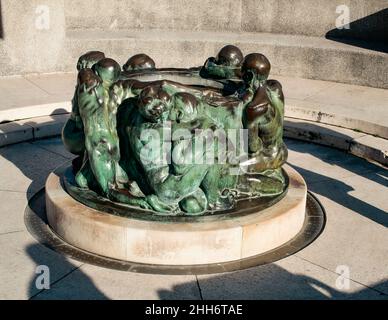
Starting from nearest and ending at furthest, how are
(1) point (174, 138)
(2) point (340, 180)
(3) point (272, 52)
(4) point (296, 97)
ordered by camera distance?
(1) point (174, 138) → (2) point (340, 180) → (4) point (296, 97) → (3) point (272, 52)

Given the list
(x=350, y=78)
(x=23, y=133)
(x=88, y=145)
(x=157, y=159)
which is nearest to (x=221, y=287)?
(x=157, y=159)

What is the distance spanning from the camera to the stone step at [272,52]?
1061cm

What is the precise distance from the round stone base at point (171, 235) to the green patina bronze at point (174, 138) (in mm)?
191

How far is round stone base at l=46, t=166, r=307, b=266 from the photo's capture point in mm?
5305

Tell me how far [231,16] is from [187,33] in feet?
3.24

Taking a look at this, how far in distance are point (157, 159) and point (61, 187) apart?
1215mm

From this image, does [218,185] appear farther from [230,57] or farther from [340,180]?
[340,180]

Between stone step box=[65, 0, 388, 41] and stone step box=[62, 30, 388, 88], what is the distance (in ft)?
1.59

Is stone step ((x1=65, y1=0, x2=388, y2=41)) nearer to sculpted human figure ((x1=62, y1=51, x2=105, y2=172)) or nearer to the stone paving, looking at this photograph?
the stone paving

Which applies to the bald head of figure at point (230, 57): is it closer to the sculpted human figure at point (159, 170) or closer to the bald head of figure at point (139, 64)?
the bald head of figure at point (139, 64)

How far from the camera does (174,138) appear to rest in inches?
212

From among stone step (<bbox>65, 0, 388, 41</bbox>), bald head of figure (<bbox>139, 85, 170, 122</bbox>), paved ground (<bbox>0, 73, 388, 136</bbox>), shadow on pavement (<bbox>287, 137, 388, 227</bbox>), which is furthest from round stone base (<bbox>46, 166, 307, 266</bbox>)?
stone step (<bbox>65, 0, 388, 41</bbox>)

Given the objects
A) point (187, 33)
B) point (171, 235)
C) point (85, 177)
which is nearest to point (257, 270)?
point (171, 235)

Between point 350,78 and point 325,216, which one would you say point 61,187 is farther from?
point 350,78
